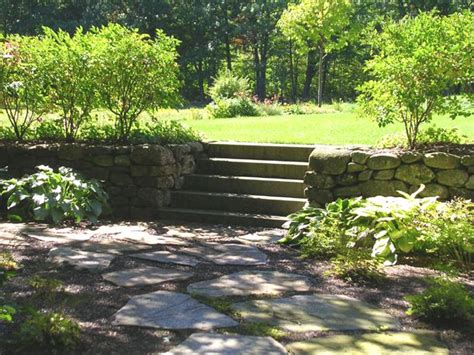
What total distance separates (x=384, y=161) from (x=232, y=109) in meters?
9.62

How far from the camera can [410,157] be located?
5477 millimetres

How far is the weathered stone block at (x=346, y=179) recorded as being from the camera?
571 cm

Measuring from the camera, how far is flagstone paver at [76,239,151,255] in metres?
4.60

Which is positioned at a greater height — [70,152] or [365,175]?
[70,152]

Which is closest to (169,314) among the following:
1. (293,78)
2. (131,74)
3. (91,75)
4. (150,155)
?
(150,155)

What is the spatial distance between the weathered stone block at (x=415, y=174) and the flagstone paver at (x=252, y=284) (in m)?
2.00

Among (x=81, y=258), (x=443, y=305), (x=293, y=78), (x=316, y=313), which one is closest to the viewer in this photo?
(x=443, y=305)

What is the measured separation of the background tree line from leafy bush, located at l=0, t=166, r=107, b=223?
1085 inches

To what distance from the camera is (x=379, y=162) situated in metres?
5.57

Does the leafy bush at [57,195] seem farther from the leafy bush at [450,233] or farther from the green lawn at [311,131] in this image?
the leafy bush at [450,233]

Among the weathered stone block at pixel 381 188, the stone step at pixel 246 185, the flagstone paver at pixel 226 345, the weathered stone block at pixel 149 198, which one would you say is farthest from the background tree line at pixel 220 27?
the flagstone paver at pixel 226 345

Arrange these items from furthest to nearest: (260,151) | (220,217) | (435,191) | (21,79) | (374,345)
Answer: (260,151) < (21,79) < (220,217) < (435,191) < (374,345)

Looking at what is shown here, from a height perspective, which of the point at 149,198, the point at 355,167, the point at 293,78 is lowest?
the point at 149,198

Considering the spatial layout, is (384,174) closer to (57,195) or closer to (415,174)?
(415,174)
